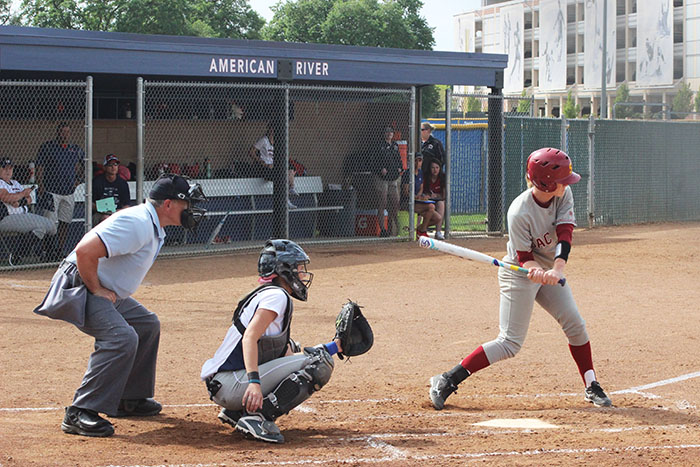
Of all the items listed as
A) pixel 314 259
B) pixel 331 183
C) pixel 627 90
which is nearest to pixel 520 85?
pixel 627 90

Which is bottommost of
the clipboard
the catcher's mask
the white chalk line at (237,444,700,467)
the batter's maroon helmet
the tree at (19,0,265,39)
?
the white chalk line at (237,444,700,467)

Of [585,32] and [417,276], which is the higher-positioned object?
[585,32]

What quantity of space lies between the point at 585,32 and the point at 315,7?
22.0 m

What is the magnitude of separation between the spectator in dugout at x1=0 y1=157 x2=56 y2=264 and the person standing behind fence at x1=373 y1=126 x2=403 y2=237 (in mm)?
6068

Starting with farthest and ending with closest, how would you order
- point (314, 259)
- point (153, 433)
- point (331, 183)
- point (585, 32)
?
point (585, 32) < point (331, 183) < point (314, 259) < point (153, 433)

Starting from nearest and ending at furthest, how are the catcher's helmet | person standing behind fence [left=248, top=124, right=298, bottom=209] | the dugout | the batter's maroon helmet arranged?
the catcher's helmet → the batter's maroon helmet → the dugout → person standing behind fence [left=248, top=124, right=298, bottom=209]

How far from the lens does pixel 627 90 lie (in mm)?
63031

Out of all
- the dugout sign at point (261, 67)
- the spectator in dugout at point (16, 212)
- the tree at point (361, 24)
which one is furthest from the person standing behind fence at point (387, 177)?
the tree at point (361, 24)

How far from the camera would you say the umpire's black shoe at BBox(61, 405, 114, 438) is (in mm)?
5195

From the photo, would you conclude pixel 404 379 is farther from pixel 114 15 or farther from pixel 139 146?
pixel 114 15

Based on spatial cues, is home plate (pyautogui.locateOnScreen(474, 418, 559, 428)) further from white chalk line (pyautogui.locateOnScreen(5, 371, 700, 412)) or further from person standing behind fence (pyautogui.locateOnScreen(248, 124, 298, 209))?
person standing behind fence (pyautogui.locateOnScreen(248, 124, 298, 209))

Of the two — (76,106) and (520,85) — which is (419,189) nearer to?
(76,106)

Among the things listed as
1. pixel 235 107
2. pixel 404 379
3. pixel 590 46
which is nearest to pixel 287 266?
pixel 404 379

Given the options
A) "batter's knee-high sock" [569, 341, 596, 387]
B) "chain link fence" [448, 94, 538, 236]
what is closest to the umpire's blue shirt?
"batter's knee-high sock" [569, 341, 596, 387]
